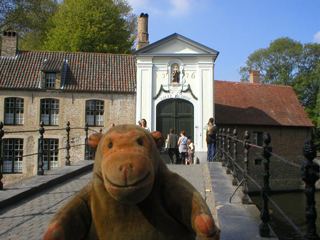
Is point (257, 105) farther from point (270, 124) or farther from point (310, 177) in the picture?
point (310, 177)

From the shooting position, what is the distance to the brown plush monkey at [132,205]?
223cm

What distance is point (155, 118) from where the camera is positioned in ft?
61.6

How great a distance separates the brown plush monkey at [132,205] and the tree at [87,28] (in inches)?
985

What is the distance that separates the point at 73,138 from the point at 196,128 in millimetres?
7672

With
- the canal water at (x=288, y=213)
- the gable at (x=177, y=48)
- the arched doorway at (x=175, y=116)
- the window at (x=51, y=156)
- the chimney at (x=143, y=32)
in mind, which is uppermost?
the chimney at (x=143, y=32)

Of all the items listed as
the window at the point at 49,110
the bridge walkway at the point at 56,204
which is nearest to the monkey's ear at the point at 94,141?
the bridge walkway at the point at 56,204

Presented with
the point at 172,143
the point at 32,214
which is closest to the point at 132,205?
the point at 32,214

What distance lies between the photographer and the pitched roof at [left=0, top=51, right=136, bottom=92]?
67.2 feet

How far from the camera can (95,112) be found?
2091cm

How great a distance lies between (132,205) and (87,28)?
25.6m

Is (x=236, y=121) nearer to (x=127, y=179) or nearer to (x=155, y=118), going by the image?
(x=155, y=118)

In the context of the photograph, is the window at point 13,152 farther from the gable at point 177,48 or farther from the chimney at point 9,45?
the gable at point 177,48

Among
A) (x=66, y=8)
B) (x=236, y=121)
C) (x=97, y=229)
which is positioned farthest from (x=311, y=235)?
(x=66, y=8)

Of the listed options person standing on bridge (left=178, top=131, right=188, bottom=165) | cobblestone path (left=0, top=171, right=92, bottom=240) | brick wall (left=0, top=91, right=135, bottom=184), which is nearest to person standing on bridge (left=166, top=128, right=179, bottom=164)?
person standing on bridge (left=178, top=131, right=188, bottom=165)
